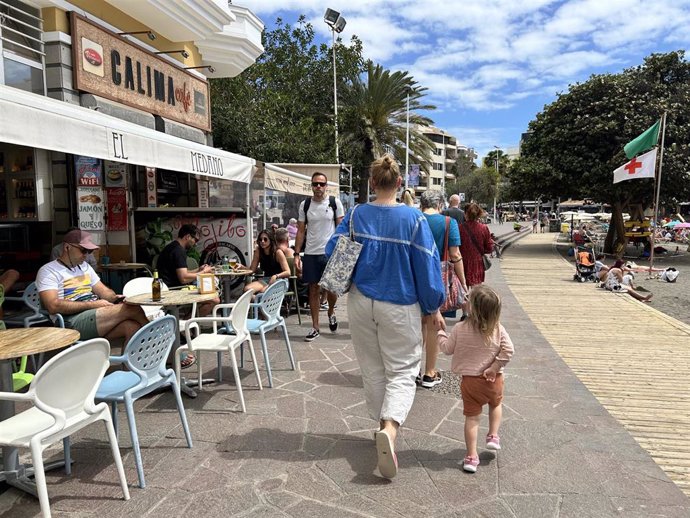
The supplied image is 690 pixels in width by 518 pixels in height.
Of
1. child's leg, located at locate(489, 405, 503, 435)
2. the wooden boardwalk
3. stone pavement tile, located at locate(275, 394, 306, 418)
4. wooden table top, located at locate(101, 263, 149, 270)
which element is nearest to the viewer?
child's leg, located at locate(489, 405, 503, 435)

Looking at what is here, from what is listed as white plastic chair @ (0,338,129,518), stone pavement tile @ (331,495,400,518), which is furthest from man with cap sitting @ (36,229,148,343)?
stone pavement tile @ (331,495,400,518)

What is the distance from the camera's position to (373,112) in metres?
27.8

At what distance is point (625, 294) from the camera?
35.1 feet

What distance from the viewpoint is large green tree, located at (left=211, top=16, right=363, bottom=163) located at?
19.7m

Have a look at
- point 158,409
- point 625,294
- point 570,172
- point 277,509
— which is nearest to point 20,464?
point 158,409

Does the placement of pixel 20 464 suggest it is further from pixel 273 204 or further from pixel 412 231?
pixel 273 204

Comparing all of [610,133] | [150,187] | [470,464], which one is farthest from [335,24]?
[470,464]

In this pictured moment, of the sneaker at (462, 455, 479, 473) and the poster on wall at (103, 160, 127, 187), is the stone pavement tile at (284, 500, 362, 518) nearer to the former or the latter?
the sneaker at (462, 455, 479, 473)

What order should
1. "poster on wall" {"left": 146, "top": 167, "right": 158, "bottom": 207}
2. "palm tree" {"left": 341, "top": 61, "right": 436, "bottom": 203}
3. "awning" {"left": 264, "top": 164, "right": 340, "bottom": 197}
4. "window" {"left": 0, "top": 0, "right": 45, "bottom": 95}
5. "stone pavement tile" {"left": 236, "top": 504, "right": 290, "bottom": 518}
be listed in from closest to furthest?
"stone pavement tile" {"left": 236, "top": 504, "right": 290, "bottom": 518}, "window" {"left": 0, "top": 0, "right": 45, "bottom": 95}, "awning" {"left": 264, "top": 164, "right": 340, "bottom": 197}, "poster on wall" {"left": 146, "top": 167, "right": 158, "bottom": 207}, "palm tree" {"left": 341, "top": 61, "right": 436, "bottom": 203}

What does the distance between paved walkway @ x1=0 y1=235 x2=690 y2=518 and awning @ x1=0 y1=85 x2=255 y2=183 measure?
1.98 metres

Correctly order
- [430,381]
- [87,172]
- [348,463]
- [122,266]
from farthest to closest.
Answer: [87,172]
[122,266]
[430,381]
[348,463]

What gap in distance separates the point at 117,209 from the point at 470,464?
281 inches

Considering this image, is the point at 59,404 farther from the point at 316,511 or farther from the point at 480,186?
the point at 480,186

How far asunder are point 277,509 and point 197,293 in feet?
7.66
